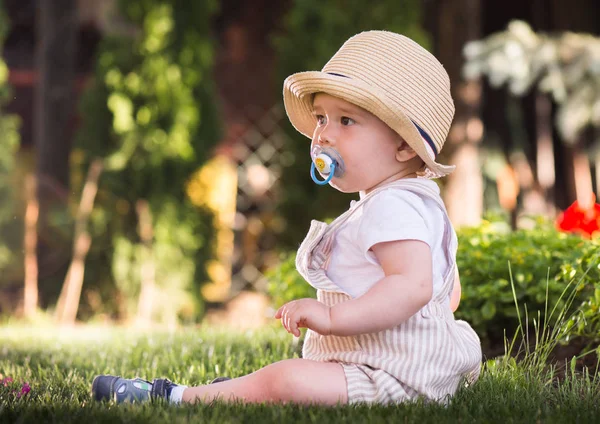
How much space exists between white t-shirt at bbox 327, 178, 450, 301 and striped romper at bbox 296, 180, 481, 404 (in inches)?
1.2

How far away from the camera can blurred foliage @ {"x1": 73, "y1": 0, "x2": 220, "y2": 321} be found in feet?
25.3

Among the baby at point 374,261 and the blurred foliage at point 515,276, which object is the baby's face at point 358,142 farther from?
the blurred foliage at point 515,276

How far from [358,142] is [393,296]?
51 centimetres

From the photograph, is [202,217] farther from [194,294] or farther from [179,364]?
[179,364]

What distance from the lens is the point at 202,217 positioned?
813cm

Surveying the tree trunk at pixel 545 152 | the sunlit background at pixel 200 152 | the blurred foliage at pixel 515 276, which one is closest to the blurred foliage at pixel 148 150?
the sunlit background at pixel 200 152

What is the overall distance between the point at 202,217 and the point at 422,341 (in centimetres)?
569

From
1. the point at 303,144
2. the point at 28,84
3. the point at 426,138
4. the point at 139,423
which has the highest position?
the point at 28,84

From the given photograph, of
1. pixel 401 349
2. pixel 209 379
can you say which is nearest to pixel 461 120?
pixel 209 379

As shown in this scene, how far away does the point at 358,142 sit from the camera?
267 cm

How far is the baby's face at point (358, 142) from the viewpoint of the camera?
268cm

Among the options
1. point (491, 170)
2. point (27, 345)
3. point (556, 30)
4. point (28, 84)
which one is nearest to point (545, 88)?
point (491, 170)

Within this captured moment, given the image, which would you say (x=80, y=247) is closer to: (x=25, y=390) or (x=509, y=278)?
(x=509, y=278)

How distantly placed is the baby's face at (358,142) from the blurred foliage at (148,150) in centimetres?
513
